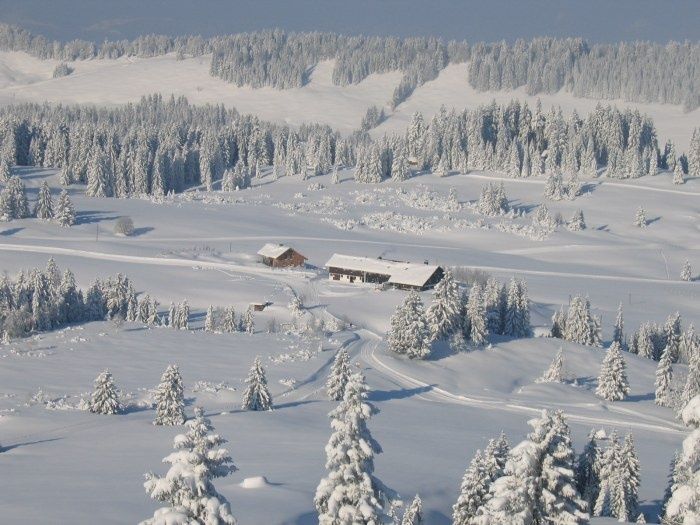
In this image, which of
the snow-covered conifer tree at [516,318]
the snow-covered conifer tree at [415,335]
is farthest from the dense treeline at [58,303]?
the snow-covered conifer tree at [516,318]

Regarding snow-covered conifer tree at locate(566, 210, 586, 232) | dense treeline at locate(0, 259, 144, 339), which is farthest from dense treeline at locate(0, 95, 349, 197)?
dense treeline at locate(0, 259, 144, 339)

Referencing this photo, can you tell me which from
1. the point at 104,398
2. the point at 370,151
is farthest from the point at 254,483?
the point at 370,151

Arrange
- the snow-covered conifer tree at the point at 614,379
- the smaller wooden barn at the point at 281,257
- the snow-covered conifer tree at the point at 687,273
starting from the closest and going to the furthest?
the snow-covered conifer tree at the point at 614,379 < the smaller wooden barn at the point at 281,257 < the snow-covered conifer tree at the point at 687,273

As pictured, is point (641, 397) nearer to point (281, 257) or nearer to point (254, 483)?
point (254, 483)

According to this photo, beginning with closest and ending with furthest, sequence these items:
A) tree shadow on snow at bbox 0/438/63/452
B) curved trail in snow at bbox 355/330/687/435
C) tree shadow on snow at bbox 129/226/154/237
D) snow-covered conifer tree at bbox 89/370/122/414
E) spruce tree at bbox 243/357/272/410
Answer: tree shadow on snow at bbox 0/438/63/452 → snow-covered conifer tree at bbox 89/370/122/414 → spruce tree at bbox 243/357/272/410 → curved trail in snow at bbox 355/330/687/435 → tree shadow on snow at bbox 129/226/154/237

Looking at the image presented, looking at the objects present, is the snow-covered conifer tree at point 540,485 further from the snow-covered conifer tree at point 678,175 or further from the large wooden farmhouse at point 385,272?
the snow-covered conifer tree at point 678,175

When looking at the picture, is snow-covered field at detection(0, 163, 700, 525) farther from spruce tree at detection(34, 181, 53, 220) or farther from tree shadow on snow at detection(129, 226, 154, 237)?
spruce tree at detection(34, 181, 53, 220)
